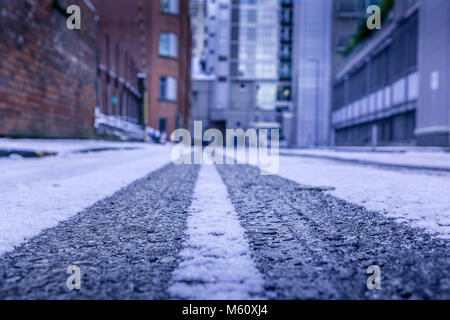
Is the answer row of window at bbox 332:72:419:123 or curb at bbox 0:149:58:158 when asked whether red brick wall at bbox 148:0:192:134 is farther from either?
curb at bbox 0:149:58:158

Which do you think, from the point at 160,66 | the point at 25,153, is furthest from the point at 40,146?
the point at 160,66

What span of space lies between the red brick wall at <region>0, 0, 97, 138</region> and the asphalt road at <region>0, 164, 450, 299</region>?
7503 mm

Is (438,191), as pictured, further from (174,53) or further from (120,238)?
(174,53)

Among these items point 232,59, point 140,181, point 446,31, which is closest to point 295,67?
point 232,59

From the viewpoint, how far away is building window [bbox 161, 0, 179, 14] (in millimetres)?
31844

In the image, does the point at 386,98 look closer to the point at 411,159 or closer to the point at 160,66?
the point at 411,159

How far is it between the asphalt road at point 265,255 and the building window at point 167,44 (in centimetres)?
3214

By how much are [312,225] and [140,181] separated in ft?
6.89

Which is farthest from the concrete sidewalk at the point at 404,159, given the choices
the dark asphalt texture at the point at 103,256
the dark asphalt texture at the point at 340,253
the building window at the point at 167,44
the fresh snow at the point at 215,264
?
the building window at the point at 167,44

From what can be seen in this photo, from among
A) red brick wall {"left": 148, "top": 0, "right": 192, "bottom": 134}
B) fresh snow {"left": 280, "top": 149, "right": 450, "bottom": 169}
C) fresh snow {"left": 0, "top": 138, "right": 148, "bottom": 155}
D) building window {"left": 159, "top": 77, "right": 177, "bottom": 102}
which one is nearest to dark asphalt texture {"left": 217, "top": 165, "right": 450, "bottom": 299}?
fresh snow {"left": 280, "top": 149, "right": 450, "bottom": 169}

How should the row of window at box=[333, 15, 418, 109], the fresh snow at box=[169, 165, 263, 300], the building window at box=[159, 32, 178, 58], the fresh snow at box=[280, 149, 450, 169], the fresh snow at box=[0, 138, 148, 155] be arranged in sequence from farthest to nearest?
the building window at box=[159, 32, 178, 58] → the row of window at box=[333, 15, 418, 109] → the fresh snow at box=[0, 138, 148, 155] → the fresh snow at box=[280, 149, 450, 169] → the fresh snow at box=[169, 165, 263, 300]

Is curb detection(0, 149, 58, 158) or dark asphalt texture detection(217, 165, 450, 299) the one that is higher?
curb detection(0, 149, 58, 158)

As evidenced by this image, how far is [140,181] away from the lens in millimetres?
3326

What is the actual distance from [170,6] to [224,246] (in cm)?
3434
